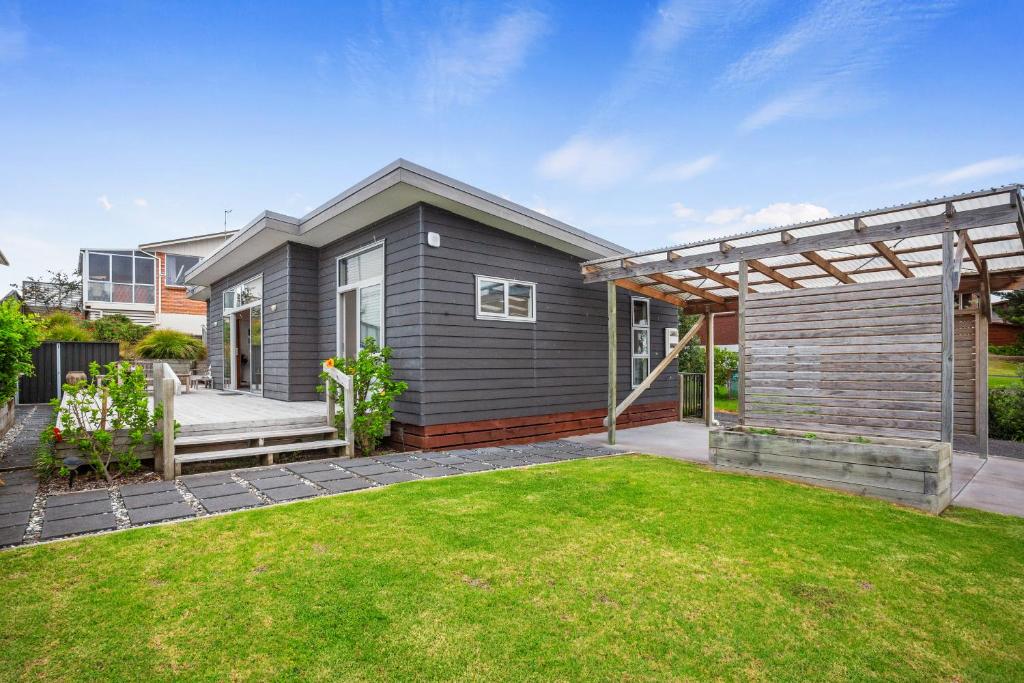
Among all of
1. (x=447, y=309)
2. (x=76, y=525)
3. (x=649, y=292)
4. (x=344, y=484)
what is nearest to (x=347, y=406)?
(x=344, y=484)

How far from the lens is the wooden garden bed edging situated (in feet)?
13.4

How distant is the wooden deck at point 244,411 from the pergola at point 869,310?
4.69 m

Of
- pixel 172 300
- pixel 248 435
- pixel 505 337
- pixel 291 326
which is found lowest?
pixel 248 435

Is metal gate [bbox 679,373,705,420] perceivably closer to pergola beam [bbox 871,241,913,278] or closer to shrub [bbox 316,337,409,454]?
pergola beam [bbox 871,241,913,278]

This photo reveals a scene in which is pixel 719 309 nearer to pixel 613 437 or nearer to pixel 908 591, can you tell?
pixel 613 437

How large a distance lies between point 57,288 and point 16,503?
3191 centimetres

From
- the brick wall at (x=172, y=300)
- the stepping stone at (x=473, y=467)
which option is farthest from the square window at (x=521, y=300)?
the brick wall at (x=172, y=300)

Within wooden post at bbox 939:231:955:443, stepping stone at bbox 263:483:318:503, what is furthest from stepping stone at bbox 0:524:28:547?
wooden post at bbox 939:231:955:443

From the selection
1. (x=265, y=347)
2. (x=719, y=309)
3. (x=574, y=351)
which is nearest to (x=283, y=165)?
(x=265, y=347)

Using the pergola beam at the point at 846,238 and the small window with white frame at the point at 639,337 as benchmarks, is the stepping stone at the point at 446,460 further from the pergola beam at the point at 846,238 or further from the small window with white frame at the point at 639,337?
the small window with white frame at the point at 639,337

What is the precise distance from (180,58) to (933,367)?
12.5m

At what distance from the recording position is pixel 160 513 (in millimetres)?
3590

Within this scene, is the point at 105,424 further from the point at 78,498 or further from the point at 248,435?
the point at 248,435

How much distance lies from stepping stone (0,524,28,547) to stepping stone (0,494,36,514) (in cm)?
47
